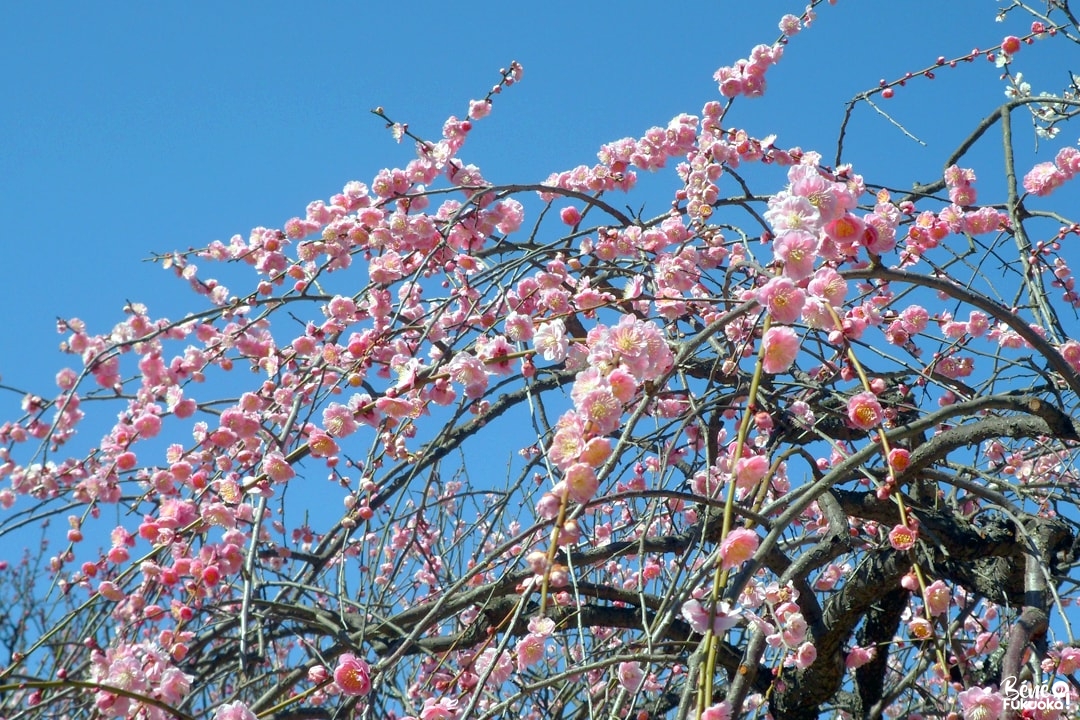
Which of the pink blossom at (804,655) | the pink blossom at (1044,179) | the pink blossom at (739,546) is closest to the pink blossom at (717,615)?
the pink blossom at (739,546)

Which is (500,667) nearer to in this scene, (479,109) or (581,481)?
(581,481)

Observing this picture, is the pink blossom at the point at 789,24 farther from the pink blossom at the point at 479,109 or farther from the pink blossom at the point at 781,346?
the pink blossom at the point at 781,346

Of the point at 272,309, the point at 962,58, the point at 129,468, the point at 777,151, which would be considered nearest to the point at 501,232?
the point at 272,309

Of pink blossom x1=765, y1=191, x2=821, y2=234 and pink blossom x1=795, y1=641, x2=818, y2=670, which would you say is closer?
pink blossom x1=765, y1=191, x2=821, y2=234

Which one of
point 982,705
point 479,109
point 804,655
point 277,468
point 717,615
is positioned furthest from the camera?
point 479,109

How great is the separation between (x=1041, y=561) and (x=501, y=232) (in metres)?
1.78

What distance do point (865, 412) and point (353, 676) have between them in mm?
1080

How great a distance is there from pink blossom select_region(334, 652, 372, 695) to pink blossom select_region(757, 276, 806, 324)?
3.40ft

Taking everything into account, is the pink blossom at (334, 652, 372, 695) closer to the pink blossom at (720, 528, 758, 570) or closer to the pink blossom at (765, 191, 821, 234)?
the pink blossom at (720, 528, 758, 570)

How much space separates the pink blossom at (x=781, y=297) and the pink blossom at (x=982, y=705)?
0.77m

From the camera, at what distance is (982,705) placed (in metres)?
1.72

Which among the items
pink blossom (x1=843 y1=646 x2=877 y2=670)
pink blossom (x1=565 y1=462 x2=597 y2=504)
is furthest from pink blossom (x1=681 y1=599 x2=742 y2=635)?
pink blossom (x1=843 y1=646 x2=877 y2=670)

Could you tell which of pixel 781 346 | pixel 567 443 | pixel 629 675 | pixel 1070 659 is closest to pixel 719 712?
pixel 567 443

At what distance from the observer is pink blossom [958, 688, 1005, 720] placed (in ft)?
5.59
